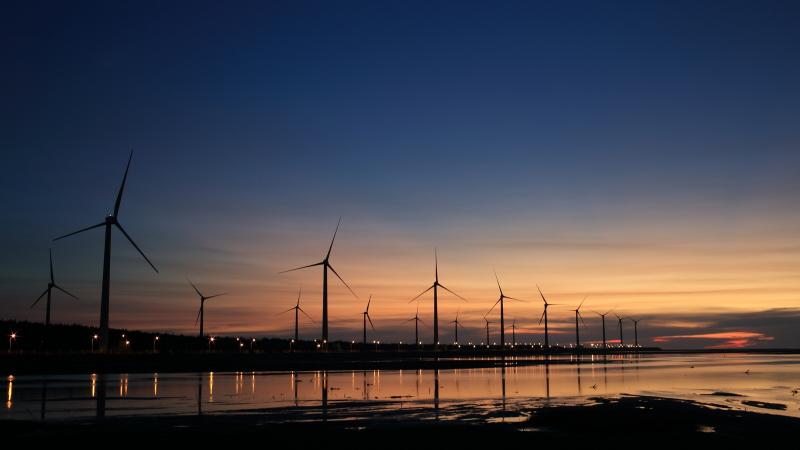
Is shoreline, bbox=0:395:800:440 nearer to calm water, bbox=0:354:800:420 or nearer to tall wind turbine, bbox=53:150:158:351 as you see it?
calm water, bbox=0:354:800:420

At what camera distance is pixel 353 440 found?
24.6 meters

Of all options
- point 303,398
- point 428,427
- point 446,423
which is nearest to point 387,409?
point 446,423

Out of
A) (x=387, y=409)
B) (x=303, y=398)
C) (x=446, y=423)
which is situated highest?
(x=446, y=423)

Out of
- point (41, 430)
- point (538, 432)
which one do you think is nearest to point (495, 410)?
point (538, 432)

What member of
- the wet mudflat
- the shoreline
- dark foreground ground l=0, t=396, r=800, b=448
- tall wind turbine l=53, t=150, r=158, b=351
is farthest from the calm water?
tall wind turbine l=53, t=150, r=158, b=351

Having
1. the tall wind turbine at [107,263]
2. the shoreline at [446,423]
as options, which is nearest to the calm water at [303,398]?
the shoreline at [446,423]

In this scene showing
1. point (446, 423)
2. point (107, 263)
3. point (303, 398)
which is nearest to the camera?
point (446, 423)

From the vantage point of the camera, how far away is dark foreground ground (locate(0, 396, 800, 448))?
25188mm

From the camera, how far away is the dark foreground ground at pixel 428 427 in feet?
82.6

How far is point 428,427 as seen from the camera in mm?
28078

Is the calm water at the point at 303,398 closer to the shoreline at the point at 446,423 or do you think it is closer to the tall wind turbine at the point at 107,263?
the shoreline at the point at 446,423

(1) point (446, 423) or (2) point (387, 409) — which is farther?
(2) point (387, 409)

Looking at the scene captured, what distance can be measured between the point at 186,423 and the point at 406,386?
93.8 feet

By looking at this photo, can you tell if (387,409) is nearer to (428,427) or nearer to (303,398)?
(428,427)
